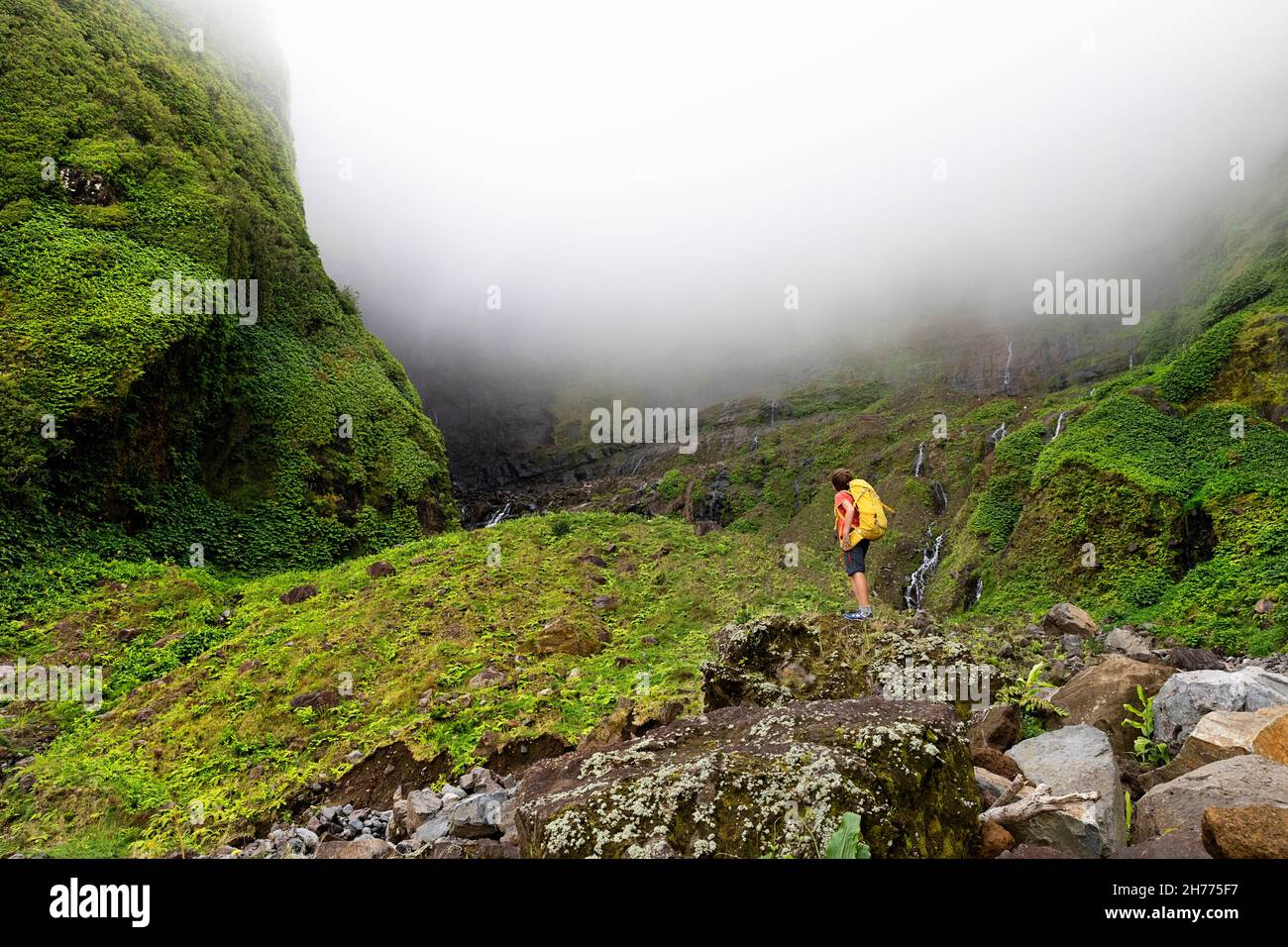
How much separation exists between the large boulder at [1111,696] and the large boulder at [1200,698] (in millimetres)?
278

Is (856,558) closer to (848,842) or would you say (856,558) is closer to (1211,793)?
(1211,793)

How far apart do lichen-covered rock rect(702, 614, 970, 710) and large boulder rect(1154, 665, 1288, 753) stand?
155 cm

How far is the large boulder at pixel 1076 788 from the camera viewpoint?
3.54m

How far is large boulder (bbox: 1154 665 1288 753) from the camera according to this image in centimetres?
519

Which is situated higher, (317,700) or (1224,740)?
(1224,740)

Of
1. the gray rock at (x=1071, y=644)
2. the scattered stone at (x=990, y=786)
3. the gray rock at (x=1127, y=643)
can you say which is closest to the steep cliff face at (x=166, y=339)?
the scattered stone at (x=990, y=786)

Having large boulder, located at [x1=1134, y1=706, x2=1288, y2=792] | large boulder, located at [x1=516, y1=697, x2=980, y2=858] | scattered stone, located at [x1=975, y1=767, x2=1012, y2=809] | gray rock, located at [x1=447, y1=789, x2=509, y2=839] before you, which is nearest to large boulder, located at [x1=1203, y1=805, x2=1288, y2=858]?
large boulder, located at [x1=516, y1=697, x2=980, y2=858]

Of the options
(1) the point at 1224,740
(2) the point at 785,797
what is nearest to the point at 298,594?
(2) the point at 785,797

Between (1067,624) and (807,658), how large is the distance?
12.8 metres

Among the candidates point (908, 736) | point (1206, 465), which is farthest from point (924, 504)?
point (908, 736)

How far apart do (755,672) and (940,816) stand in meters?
3.13

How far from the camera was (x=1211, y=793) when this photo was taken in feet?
11.7
